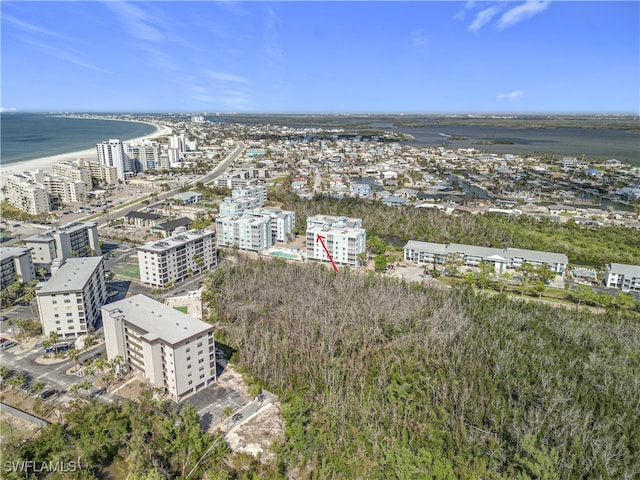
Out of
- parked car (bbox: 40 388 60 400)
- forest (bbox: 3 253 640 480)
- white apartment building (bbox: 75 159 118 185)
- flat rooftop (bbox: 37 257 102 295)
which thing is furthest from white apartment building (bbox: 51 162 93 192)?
parked car (bbox: 40 388 60 400)

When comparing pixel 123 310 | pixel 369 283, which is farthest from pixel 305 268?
pixel 123 310

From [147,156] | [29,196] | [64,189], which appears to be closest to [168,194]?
[64,189]

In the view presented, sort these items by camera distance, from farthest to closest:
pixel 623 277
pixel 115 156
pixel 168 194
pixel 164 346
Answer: pixel 115 156 < pixel 168 194 < pixel 623 277 < pixel 164 346

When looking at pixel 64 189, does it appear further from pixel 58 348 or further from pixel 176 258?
pixel 58 348

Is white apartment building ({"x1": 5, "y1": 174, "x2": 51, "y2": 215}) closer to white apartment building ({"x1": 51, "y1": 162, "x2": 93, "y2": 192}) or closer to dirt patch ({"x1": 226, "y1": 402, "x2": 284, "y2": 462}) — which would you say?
white apartment building ({"x1": 51, "y1": 162, "x2": 93, "y2": 192})

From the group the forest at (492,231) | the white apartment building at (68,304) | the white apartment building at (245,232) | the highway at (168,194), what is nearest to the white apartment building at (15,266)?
the white apartment building at (68,304)

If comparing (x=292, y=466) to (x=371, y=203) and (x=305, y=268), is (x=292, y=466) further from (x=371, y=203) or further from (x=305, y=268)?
(x=371, y=203)
